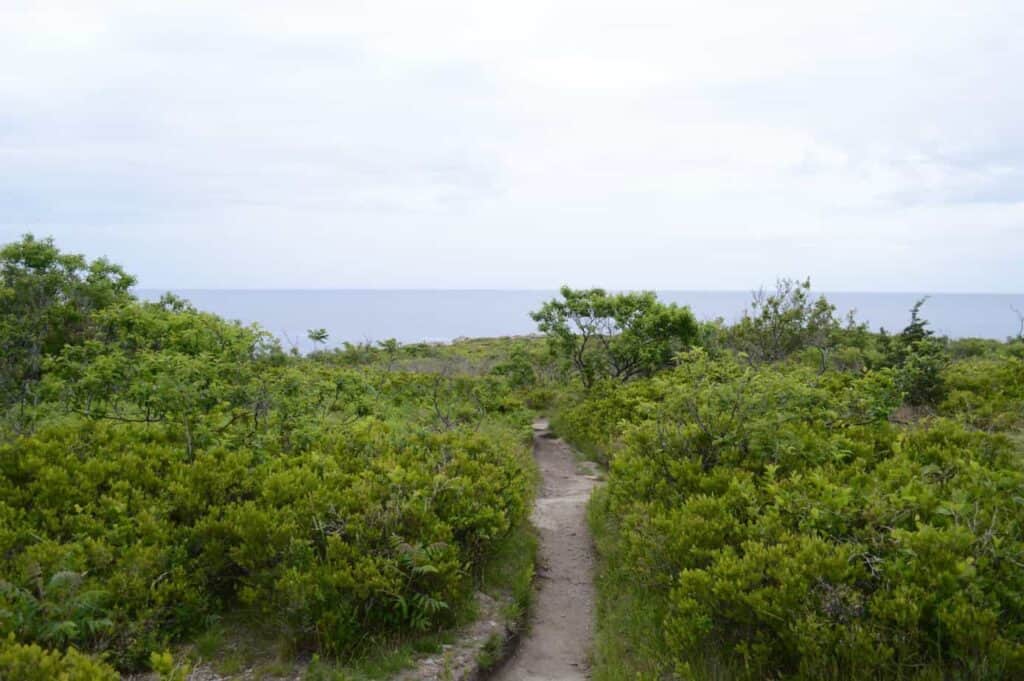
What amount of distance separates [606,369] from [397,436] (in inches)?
426

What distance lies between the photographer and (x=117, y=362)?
34.2 ft

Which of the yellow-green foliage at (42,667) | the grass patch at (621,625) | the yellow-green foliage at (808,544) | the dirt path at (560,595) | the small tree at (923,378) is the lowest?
the dirt path at (560,595)

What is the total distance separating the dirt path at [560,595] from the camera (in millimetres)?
6305

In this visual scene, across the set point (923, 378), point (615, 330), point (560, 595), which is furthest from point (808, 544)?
point (615, 330)

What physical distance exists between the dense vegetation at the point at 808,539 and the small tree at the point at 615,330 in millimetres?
7742

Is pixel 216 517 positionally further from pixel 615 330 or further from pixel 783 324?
pixel 783 324

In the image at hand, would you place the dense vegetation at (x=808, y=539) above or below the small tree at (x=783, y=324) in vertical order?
below

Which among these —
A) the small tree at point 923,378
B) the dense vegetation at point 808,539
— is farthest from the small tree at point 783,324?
the dense vegetation at point 808,539

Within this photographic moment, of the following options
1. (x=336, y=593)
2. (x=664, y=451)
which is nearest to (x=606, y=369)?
(x=664, y=451)

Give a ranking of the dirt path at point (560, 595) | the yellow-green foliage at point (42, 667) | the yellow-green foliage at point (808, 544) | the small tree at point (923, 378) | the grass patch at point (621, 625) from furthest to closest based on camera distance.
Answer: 1. the small tree at point (923, 378)
2. the dirt path at point (560, 595)
3. the grass patch at point (621, 625)
4. the yellow-green foliage at point (808, 544)
5. the yellow-green foliage at point (42, 667)

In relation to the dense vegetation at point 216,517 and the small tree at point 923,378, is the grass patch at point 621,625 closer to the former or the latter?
the dense vegetation at point 216,517

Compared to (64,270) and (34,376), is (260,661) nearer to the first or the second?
(34,376)

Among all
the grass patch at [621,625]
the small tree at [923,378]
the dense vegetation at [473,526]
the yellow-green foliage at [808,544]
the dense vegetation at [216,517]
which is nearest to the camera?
the yellow-green foliage at [808,544]

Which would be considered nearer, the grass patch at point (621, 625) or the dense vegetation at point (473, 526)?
the dense vegetation at point (473, 526)
